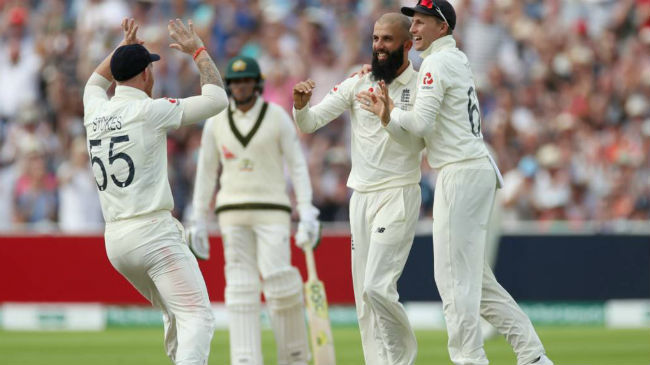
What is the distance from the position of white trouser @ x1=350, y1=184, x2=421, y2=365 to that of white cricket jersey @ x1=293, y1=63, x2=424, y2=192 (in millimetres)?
82

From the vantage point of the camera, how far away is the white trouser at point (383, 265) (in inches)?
342

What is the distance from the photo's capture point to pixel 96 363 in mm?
11492

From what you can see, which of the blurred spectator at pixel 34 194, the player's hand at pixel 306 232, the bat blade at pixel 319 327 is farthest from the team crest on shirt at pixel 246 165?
the blurred spectator at pixel 34 194

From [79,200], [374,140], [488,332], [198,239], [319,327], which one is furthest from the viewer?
[79,200]

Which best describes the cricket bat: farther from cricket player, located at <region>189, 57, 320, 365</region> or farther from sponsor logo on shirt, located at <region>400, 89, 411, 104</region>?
sponsor logo on shirt, located at <region>400, 89, 411, 104</region>

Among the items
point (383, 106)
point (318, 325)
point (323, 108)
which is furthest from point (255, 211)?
point (383, 106)

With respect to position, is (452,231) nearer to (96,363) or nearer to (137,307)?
(96,363)

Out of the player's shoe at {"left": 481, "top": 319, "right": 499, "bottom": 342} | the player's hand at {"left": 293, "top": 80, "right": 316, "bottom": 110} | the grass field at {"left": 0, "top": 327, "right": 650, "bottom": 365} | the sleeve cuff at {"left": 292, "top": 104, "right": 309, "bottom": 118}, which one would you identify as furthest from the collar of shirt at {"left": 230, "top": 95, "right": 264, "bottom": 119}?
the player's shoe at {"left": 481, "top": 319, "right": 499, "bottom": 342}

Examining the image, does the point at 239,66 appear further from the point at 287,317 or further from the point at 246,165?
the point at 287,317

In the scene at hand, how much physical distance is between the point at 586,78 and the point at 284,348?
28.7 ft

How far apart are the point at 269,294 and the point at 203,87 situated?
2.68 metres

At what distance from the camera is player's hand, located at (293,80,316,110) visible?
869 centimetres

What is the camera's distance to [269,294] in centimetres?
1053

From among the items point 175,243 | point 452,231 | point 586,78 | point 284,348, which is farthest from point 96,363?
point 586,78
